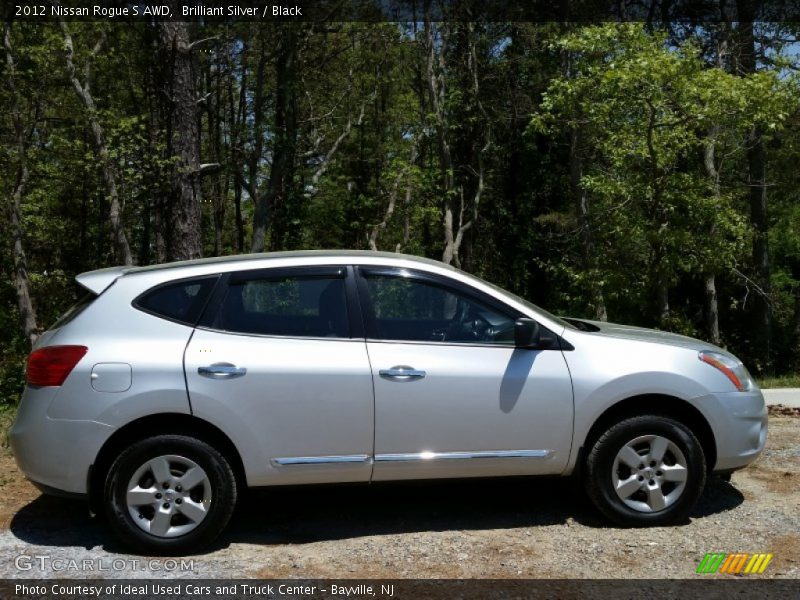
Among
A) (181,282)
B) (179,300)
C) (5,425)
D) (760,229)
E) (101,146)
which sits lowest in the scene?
(5,425)

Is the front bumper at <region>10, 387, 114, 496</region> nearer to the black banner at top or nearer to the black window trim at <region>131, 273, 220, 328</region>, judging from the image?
the black window trim at <region>131, 273, 220, 328</region>

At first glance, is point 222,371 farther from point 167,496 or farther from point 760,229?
point 760,229

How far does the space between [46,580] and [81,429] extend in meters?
0.81

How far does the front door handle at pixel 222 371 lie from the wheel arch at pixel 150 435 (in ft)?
0.87

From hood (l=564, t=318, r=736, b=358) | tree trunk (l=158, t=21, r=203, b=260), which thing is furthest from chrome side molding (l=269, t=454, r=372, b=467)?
tree trunk (l=158, t=21, r=203, b=260)

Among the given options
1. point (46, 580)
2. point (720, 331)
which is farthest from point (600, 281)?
point (720, 331)

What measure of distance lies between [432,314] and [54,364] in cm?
225

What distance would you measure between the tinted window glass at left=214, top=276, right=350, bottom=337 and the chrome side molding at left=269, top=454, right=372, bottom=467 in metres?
0.73

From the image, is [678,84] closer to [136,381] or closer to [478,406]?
[478,406]

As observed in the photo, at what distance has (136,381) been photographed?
4.56 m

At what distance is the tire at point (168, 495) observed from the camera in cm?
454

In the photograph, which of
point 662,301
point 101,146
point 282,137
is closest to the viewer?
point 101,146

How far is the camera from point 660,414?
5074mm

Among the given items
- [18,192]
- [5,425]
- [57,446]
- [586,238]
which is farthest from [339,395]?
[18,192]
